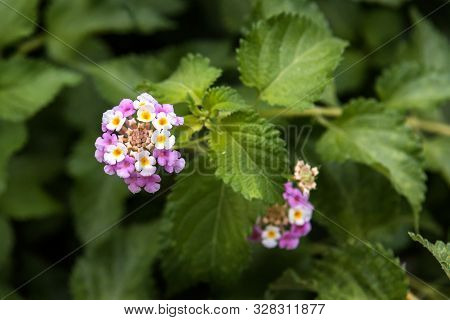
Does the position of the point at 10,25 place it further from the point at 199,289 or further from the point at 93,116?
the point at 199,289

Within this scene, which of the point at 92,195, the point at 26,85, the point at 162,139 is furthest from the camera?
the point at 92,195

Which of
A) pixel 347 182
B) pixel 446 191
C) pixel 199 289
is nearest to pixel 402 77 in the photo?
pixel 347 182

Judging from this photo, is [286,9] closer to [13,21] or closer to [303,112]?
[303,112]

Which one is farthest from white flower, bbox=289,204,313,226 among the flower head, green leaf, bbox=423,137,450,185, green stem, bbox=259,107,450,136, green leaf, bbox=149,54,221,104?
green leaf, bbox=423,137,450,185

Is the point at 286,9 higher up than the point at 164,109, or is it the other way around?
the point at 286,9

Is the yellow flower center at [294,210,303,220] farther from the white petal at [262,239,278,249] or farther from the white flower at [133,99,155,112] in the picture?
the white flower at [133,99,155,112]

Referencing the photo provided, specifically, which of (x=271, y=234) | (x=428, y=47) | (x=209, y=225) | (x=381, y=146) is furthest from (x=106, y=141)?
(x=428, y=47)

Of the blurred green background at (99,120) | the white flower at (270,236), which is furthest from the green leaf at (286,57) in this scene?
the white flower at (270,236)
